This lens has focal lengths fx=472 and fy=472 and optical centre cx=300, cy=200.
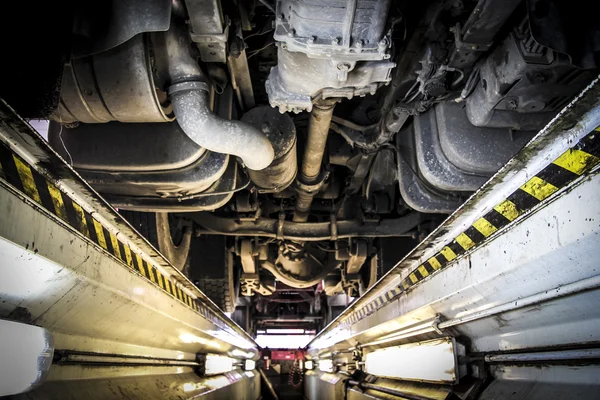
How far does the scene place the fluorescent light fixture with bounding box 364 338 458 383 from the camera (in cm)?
247

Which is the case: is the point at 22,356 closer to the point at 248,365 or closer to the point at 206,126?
the point at 206,126

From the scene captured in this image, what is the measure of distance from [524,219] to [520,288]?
12.2 inches

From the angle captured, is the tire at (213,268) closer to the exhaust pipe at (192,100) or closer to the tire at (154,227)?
the tire at (154,227)

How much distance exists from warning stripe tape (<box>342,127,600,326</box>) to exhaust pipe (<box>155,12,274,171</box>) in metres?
1.28

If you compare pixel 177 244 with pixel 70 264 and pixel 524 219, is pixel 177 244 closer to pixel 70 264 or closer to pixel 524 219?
pixel 70 264

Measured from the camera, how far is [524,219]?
1.51 meters

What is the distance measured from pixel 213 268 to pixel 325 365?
122 inches

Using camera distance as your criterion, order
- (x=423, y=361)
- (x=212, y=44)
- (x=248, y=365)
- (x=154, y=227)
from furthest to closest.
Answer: (x=248, y=365), (x=154, y=227), (x=423, y=361), (x=212, y=44)

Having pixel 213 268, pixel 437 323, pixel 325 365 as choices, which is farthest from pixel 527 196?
A: pixel 325 365

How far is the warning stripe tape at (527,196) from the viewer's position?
48.8 inches

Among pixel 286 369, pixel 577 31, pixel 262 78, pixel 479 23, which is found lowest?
pixel 286 369

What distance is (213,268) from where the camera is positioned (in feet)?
18.7

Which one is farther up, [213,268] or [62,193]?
[213,268]

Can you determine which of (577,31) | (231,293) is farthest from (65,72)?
(231,293)
